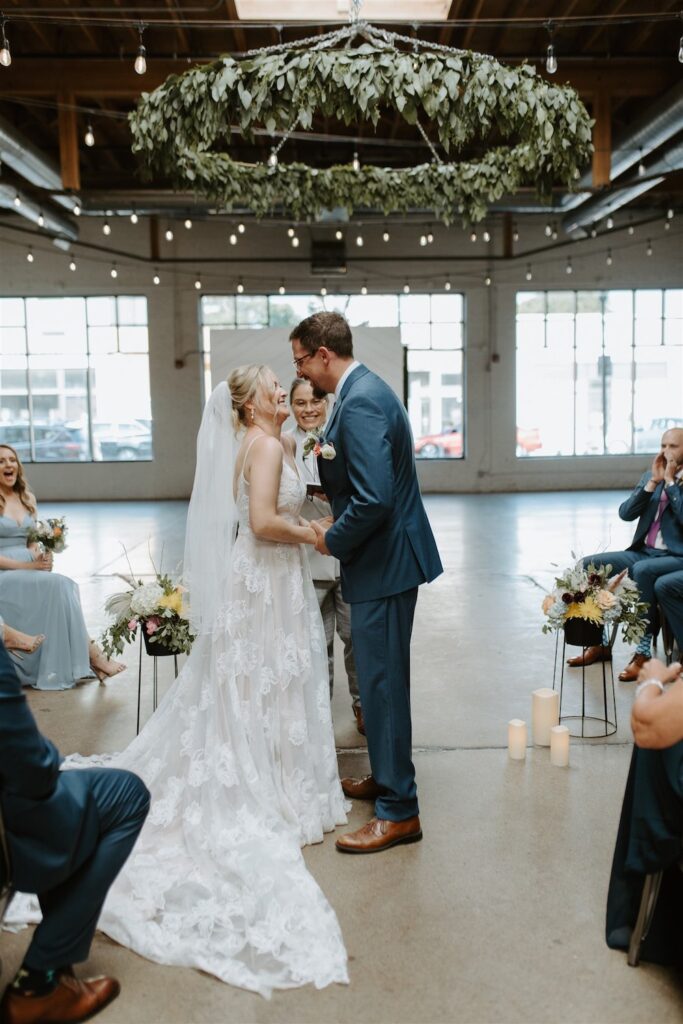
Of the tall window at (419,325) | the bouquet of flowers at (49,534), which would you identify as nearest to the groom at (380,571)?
the bouquet of flowers at (49,534)

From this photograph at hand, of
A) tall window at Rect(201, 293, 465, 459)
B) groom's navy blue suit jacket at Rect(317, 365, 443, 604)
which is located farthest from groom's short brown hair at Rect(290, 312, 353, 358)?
tall window at Rect(201, 293, 465, 459)

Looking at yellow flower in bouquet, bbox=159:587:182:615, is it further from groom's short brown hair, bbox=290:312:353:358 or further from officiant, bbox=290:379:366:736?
groom's short brown hair, bbox=290:312:353:358

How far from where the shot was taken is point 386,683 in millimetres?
3133

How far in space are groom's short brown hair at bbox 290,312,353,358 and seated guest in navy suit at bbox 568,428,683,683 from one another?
2718mm

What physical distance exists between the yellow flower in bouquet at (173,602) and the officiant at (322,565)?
0.65m

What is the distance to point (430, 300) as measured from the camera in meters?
17.7

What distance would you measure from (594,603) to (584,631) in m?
0.16

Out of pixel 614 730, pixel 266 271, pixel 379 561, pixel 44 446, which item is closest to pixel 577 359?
pixel 266 271

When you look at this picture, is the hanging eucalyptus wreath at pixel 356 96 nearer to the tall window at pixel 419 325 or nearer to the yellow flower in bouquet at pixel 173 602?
the yellow flower in bouquet at pixel 173 602

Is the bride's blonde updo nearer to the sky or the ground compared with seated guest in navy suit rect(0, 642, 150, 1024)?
nearer to the sky

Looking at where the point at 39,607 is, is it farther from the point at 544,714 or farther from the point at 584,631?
the point at 584,631

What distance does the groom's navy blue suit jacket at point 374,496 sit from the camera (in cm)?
300

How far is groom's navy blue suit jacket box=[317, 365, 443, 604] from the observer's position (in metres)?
3.00

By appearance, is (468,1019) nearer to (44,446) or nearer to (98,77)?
(98,77)
